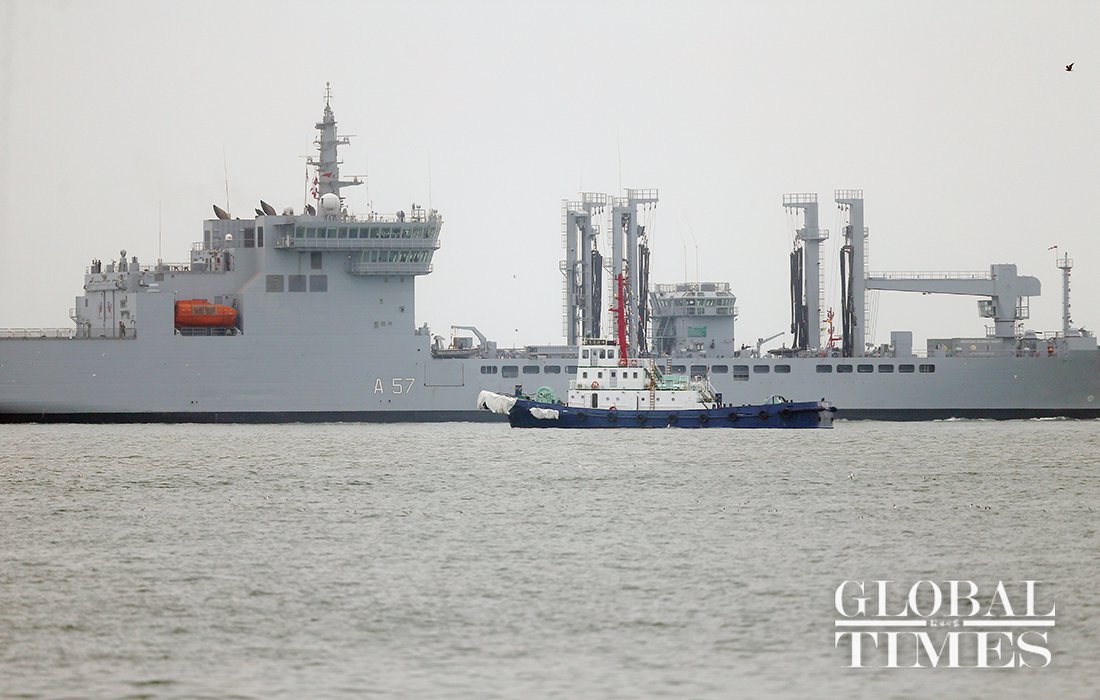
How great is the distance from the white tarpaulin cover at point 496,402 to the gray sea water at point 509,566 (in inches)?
580

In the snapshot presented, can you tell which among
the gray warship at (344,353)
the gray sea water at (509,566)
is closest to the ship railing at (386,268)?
the gray warship at (344,353)

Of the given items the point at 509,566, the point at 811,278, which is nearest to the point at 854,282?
the point at 811,278

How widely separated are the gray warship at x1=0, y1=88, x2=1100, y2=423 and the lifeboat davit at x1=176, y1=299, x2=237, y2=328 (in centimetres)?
6

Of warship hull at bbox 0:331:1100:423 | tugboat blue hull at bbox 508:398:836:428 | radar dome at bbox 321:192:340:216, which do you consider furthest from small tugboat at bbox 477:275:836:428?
radar dome at bbox 321:192:340:216

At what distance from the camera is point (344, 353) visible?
71.1 meters

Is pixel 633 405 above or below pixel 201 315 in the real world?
below

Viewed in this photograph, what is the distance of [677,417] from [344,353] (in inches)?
580

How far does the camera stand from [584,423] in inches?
2562

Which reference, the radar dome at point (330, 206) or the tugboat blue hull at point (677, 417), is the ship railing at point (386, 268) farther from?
the tugboat blue hull at point (677, 417)

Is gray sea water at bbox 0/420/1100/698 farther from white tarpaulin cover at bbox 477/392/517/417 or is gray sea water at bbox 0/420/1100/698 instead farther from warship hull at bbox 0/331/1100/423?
warship hull at bbox 0/331/1100/423

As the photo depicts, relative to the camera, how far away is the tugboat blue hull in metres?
64.8

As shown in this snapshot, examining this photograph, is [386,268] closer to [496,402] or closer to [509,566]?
[496,402]

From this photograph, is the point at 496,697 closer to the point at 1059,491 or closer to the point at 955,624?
the point at 955,624

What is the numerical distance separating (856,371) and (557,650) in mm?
55057
